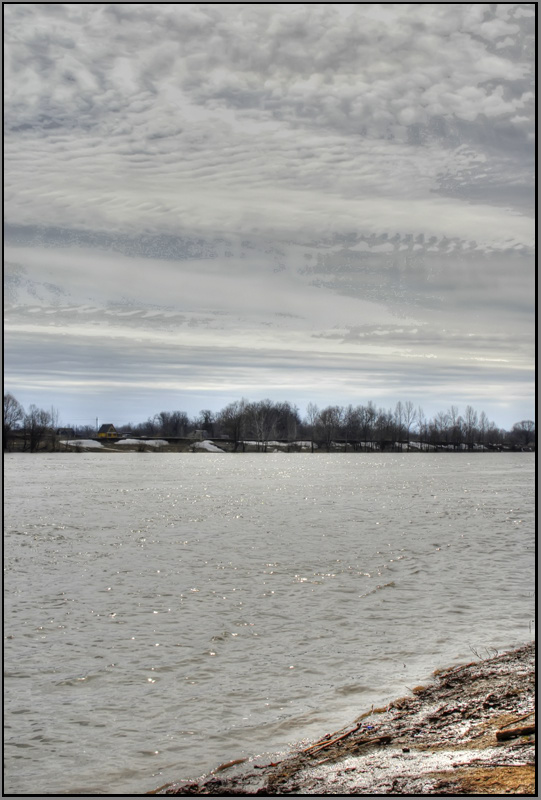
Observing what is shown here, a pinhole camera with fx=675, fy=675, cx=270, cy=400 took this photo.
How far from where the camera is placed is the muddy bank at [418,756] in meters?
5.77

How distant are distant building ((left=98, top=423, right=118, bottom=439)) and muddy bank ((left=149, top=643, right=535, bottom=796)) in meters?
175

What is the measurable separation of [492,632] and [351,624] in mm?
2477

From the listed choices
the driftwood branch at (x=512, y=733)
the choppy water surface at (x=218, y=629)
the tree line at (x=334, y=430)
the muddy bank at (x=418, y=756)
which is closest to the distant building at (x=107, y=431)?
the tree line at (x=334, y=430)

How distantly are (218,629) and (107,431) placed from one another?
176297 mm

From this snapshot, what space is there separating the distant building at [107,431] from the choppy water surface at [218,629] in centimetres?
15591

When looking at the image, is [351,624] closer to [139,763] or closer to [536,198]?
[139,763]

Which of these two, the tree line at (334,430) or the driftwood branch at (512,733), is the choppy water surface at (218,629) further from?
the tree line at (334,430)

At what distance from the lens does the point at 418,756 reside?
254 inches

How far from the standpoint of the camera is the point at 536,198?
7.80 meters

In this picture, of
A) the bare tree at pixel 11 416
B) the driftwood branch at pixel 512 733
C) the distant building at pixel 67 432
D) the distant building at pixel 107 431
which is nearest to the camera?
the driftwood branch at pixel 512 733

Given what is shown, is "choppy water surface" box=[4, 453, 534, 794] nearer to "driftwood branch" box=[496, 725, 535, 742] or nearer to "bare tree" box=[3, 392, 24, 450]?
"driftwood branch" box=[496, 725, 535, 742]

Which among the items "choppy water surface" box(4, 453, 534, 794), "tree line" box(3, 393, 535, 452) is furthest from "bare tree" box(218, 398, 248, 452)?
"choppy water surface" box(4, 453, 534, 794)

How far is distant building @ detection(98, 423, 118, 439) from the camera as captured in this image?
179 meters

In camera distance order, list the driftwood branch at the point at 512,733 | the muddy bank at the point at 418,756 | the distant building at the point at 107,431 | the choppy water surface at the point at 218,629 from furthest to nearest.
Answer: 1. the distant building at the point at 107,431
2. the choppy water surface at the point at 218,629
3. the driftwood branch at the point at 512,733
4. the muddy bank at the point at 418,756
